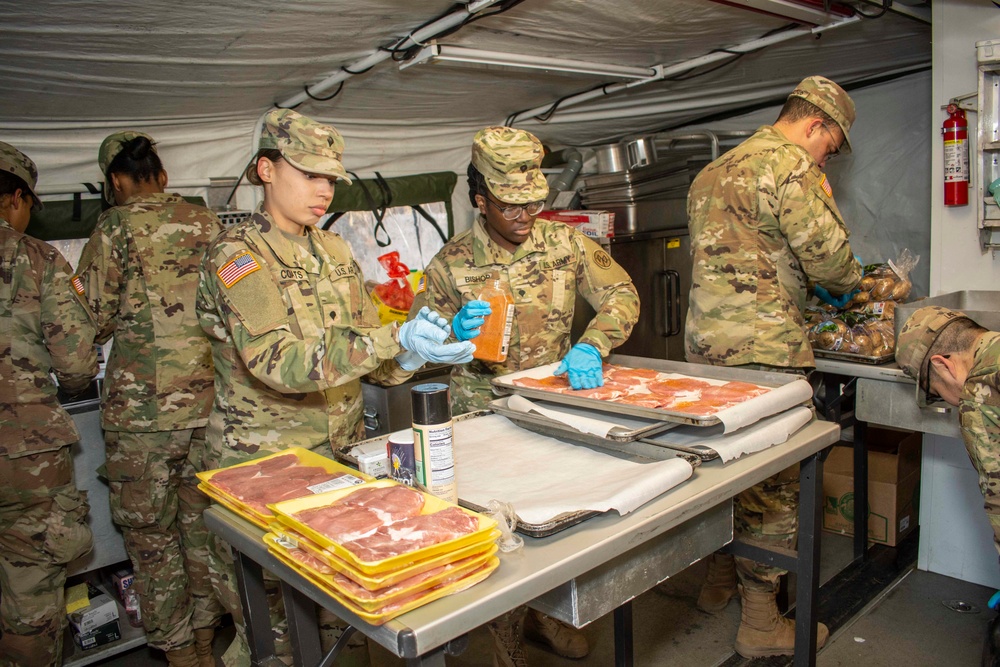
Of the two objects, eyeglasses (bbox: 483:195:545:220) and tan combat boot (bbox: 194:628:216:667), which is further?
tan combat boot (bbox: 194:628:216:667)

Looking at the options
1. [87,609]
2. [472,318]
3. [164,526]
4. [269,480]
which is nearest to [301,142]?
[472,318]

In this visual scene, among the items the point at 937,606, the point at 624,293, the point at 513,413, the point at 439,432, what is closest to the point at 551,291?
the point at 624,293

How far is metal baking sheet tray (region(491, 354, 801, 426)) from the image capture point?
1.69 m

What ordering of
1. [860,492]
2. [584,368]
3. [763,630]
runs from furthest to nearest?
[860,492] < [763,630] < [584,368]

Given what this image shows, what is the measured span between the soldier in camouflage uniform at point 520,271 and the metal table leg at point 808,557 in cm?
A: 73

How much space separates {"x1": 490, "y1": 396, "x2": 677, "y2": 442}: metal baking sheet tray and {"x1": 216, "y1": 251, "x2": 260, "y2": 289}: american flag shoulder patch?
76 cm

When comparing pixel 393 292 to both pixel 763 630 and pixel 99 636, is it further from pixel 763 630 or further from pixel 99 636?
pixel 763 630

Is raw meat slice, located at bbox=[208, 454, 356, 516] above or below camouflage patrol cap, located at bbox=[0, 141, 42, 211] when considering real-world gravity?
below

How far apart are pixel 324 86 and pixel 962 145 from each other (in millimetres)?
2677

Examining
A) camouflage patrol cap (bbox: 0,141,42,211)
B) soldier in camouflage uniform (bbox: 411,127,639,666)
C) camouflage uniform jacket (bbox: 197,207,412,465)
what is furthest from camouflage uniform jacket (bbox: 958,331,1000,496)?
camouflage patrol cap (bbox: 0,141,42,211)

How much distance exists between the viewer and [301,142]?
1.83 metres

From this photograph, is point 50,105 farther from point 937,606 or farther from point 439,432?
point 937,606

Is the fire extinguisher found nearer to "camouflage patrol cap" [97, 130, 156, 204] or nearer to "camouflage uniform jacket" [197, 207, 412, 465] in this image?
"camouflage uniform jacket" [197, 207, 412, 465]

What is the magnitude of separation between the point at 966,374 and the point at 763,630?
1.25m
